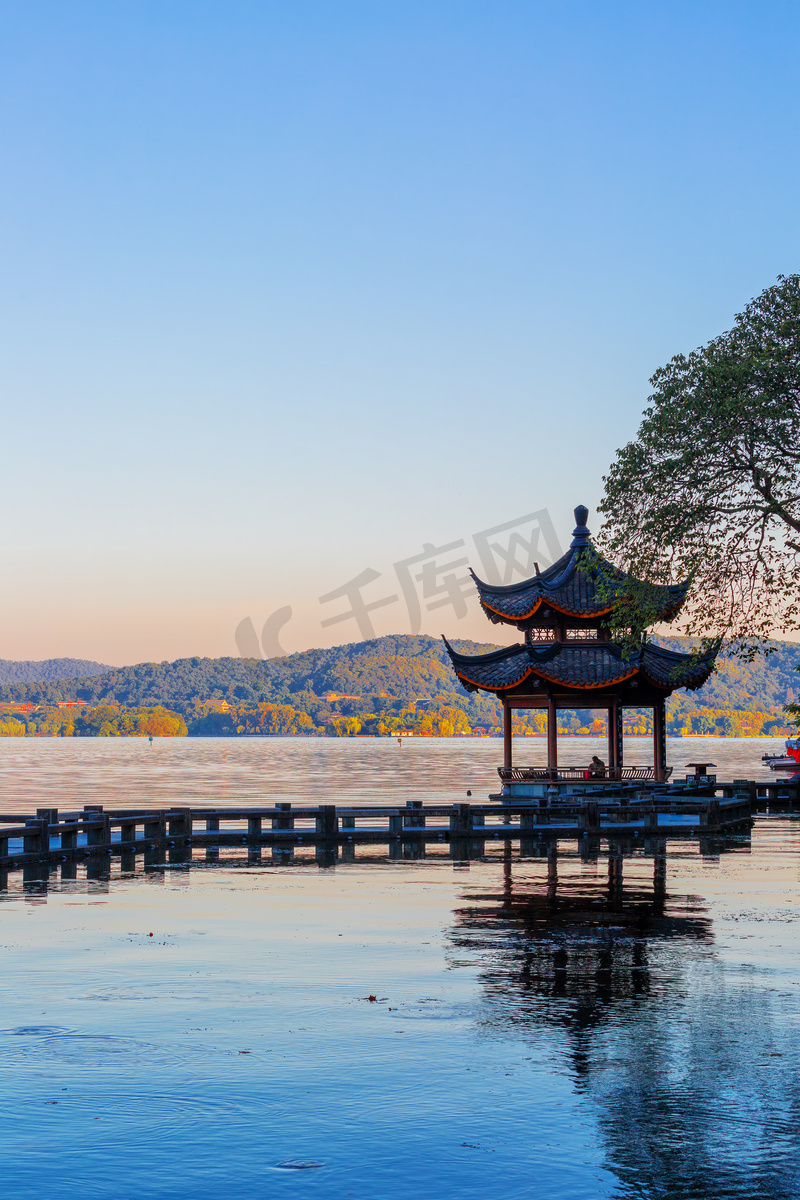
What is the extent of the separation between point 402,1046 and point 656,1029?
7.46 feet

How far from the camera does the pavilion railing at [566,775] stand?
4559 centimetres

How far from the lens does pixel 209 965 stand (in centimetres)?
1398

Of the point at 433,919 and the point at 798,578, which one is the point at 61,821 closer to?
the point at 433,919

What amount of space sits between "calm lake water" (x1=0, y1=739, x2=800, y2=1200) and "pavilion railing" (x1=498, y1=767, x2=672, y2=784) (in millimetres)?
25246

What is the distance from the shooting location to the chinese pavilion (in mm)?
45562

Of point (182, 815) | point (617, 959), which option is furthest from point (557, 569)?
point (617, 959)

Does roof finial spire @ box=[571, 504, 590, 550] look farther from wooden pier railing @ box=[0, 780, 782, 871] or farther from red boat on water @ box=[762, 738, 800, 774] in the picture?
red boat on water @ box=[762, 738, 800, 774]

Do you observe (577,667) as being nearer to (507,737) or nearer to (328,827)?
(507,737)

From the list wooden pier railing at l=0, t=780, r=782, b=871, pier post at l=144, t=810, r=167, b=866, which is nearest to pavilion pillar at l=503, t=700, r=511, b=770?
wooden pier railing at l=0, t=780, r=782, b=871

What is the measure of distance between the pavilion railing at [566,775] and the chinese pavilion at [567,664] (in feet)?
0.15

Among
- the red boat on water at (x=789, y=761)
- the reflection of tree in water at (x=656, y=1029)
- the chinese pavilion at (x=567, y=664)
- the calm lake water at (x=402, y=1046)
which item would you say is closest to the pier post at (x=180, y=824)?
the calm lake water at (x=402, y=1046)

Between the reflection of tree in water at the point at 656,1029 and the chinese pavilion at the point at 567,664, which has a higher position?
the chinese pavilion at the point at 567,664

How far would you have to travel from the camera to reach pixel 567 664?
46.2m

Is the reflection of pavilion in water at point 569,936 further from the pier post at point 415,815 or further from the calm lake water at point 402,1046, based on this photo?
the pier post at point 415,815
